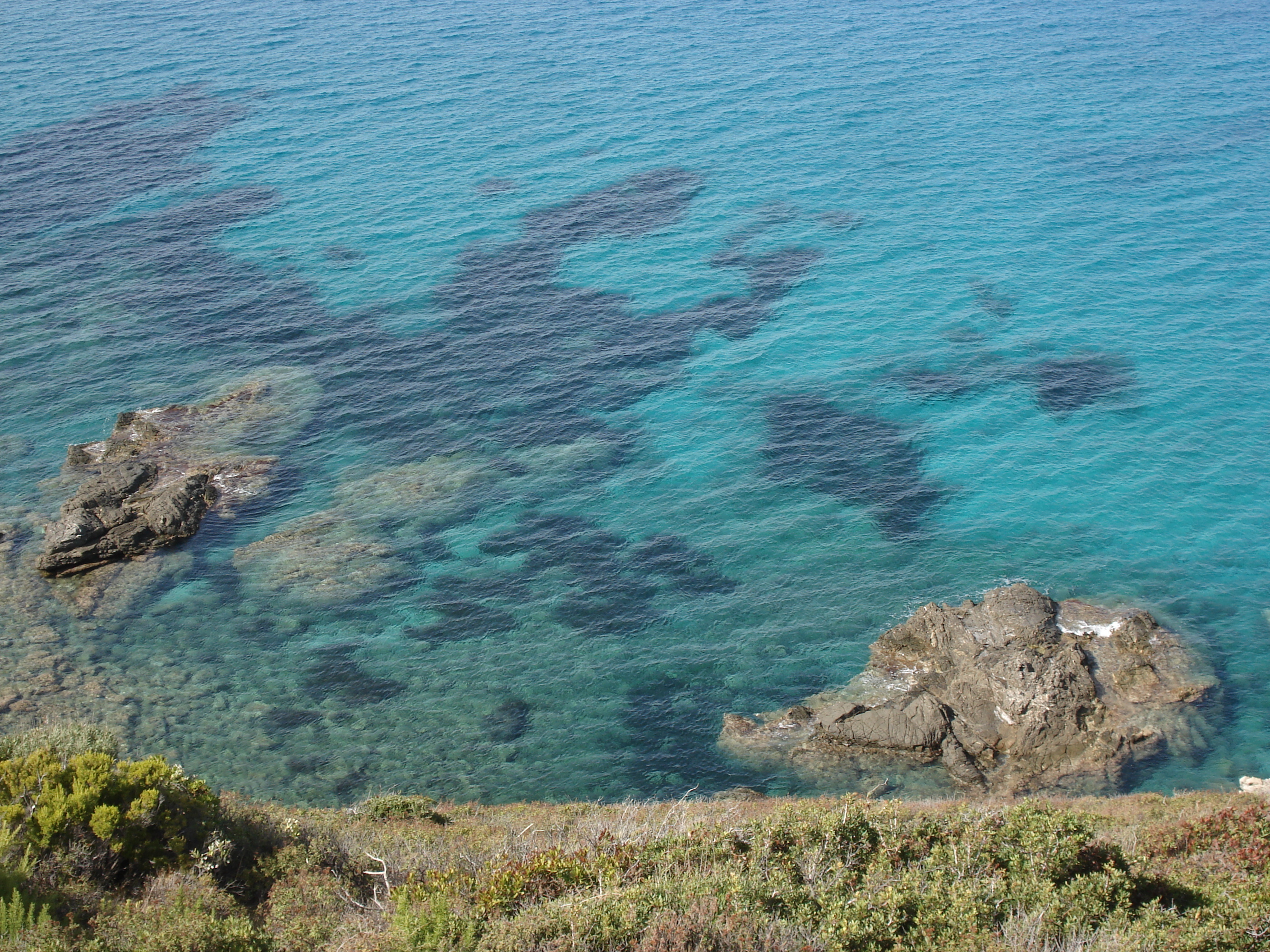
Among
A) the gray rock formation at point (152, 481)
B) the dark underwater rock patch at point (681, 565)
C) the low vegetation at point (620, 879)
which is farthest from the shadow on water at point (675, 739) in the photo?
the gray rock formation at point (152, 481)

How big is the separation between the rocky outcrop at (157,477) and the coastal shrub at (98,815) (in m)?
22.5

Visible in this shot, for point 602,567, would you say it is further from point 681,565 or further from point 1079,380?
point 1079,380

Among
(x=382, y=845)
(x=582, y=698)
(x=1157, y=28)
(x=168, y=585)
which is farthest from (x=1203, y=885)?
(x=1157, y=28)

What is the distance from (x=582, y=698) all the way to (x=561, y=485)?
12668 millimetres

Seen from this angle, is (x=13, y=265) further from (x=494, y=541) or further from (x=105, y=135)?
(x=494, y=541)

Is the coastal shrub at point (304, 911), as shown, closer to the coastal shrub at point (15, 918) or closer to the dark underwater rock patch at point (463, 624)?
the coastal shrub at point (15, 918)

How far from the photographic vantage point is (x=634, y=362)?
53812mm

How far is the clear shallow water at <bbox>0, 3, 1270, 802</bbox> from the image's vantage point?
35.8 metres

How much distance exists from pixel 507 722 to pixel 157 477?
22.1 meters

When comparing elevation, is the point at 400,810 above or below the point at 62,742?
below

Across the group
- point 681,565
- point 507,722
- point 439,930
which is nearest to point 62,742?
point 439,930

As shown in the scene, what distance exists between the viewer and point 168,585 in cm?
4009

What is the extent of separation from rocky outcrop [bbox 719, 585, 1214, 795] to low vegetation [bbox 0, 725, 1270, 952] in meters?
9.09

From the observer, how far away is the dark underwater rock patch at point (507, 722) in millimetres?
33781
